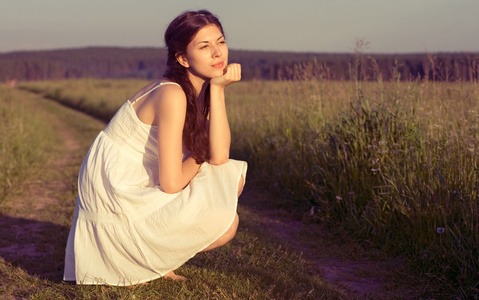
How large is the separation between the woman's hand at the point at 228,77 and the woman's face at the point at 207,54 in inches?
1.8

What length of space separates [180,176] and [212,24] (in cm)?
88

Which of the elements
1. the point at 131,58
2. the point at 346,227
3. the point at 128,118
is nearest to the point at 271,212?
the point at 346,227

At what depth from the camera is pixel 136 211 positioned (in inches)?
104

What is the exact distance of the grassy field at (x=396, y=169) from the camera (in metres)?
3.31

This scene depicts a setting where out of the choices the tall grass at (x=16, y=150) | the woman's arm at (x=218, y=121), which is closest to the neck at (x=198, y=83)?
the woman's arm at (x=218, y=121)

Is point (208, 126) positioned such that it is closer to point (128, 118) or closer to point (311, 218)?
point (128, 118)

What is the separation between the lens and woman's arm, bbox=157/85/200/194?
256 centimetres

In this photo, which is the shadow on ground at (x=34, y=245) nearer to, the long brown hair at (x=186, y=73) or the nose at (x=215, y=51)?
the long brown hair at (x=186, y=73)

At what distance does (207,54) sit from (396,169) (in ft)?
6.63

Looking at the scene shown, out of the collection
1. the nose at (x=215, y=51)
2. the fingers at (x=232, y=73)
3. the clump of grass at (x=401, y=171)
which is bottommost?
the clump of grass at (x=401, y=171)

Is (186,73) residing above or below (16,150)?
above

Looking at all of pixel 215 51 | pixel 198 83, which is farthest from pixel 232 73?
pixel 198 83

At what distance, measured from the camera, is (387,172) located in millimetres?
4141

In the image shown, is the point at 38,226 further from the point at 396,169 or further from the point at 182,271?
the point at 396,169
